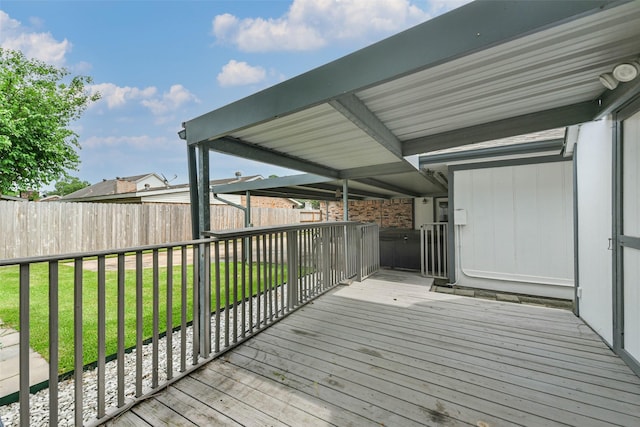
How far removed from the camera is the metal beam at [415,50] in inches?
47.2

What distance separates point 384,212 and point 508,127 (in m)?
9.59

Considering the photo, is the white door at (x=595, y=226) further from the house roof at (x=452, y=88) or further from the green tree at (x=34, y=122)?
the green tree at (x=34, y=122)

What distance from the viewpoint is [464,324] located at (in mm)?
3158

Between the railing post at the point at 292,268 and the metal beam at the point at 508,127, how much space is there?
202cm

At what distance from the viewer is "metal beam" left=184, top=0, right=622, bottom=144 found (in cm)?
120

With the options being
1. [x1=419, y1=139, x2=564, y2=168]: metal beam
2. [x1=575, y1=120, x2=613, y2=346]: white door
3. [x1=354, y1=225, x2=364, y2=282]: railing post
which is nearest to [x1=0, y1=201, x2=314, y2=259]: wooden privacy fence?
[x1=354, y1=225, x2=364, y2=282]: railing post

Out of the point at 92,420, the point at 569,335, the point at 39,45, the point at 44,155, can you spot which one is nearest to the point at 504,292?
the point at 569,335

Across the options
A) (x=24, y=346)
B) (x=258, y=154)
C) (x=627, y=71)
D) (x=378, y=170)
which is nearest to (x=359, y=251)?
(x=378, y=170)

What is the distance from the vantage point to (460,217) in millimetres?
4852

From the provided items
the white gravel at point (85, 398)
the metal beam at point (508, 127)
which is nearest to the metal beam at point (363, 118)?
the metal beam at point (508, 127)

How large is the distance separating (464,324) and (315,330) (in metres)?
1.80

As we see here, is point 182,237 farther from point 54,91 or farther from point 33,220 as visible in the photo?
point 54,91

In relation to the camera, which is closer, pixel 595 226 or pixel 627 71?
pixel 627 71

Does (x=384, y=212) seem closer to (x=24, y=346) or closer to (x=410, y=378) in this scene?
(x=410, y=378)
